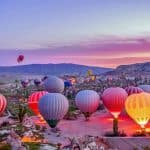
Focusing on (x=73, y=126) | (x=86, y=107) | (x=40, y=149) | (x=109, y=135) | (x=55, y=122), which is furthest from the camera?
(x=86, y=107)

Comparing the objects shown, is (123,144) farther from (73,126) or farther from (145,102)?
(73,126)

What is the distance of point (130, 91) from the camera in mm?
31297

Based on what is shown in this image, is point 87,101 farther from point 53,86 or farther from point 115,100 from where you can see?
point 53,86

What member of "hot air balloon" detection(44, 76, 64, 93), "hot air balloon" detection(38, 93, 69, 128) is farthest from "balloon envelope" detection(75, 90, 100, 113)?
"hot air balloon" detection(44, 76, 64, 93)

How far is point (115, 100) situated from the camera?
28.2 metres

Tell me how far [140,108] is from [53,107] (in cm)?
493

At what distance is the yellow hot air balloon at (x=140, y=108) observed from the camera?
963 inches

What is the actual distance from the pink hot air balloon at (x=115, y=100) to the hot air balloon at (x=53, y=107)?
423cm

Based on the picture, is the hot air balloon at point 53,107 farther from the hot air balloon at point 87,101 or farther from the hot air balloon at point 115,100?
the hot air balloon at point 87,101

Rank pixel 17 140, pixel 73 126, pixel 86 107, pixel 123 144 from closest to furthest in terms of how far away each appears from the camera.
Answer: pixel 17 140, pixel 123 144, pixel 73 126, pixel 86 107

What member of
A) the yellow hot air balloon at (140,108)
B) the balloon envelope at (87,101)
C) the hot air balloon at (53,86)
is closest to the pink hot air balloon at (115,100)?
the balloon envelope at (87,101)

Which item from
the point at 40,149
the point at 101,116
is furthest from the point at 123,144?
the point at 101,116

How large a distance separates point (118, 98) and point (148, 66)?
111991mm

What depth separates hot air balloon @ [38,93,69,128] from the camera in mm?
24781
